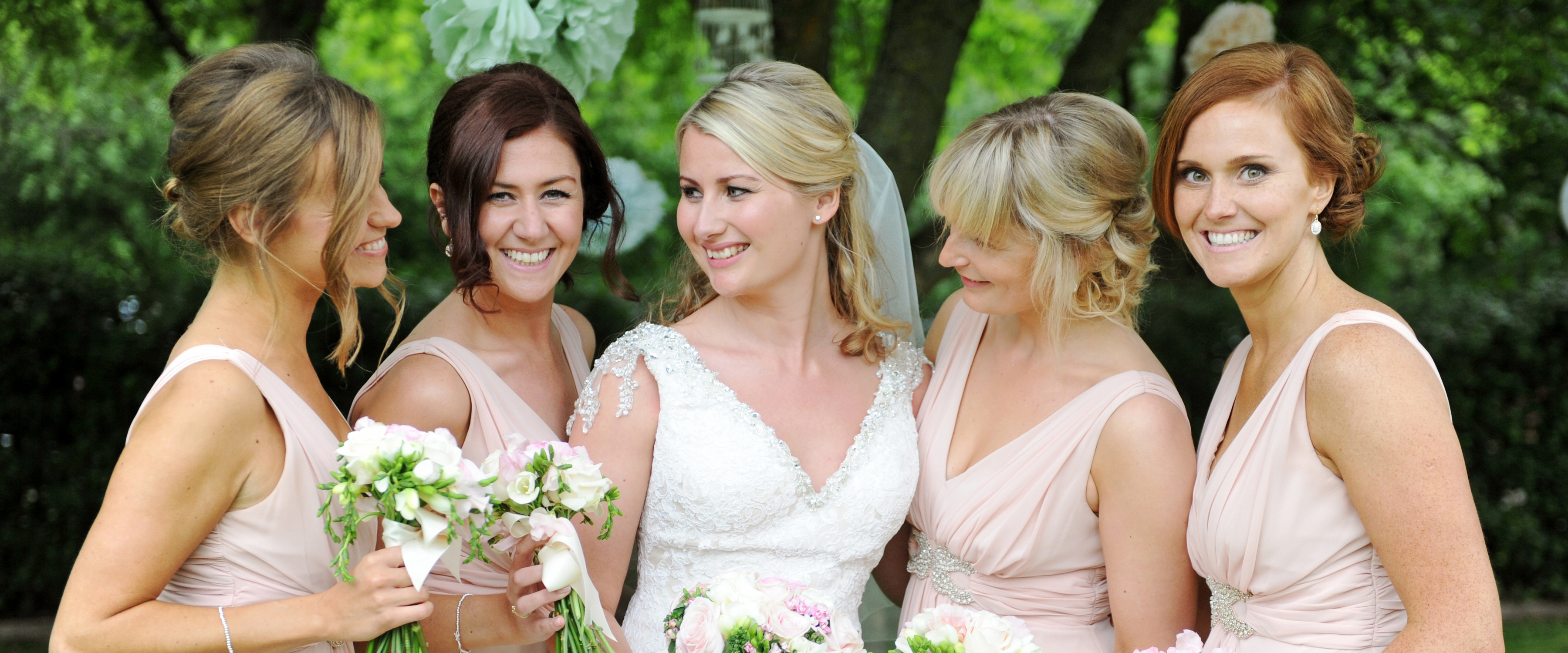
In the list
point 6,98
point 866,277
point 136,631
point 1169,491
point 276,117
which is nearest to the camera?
point 136,631

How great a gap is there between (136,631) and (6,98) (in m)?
10.0

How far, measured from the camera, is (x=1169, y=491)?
109 inches

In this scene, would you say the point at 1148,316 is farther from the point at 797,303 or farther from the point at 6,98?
the point at 6,98

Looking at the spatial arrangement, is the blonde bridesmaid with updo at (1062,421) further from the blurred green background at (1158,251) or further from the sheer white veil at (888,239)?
the blurred green background at (1158,251)

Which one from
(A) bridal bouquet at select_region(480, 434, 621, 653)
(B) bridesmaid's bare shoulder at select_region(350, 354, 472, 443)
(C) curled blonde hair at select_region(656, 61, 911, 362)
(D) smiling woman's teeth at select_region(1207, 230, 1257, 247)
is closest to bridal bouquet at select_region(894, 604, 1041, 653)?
(A) bridal bouquet at select_region(480, 434, 621, 653)

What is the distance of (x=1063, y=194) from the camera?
2857mm

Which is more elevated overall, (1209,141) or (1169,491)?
(1209,141)

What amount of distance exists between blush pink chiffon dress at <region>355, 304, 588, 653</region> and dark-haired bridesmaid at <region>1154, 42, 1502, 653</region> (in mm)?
1789

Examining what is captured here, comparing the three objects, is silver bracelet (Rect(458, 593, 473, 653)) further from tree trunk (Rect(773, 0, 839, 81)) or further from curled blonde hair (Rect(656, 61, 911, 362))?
tree trunk (Rect(773, 0, 839, 81))

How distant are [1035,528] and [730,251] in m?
1.09

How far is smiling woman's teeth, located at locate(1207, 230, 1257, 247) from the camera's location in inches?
101

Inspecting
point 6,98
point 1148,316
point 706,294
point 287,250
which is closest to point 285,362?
point 287,250

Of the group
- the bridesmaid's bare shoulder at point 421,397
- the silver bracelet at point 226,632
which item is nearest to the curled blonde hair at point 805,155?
the bridesmaid's bare shoulder at point 421,397

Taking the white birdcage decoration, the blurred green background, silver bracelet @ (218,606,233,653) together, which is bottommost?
the blurred green background
